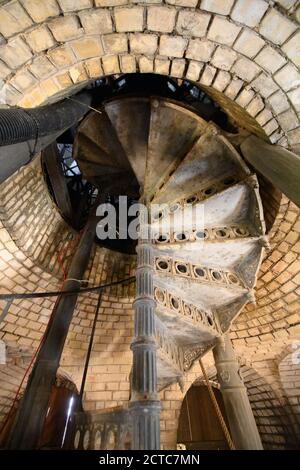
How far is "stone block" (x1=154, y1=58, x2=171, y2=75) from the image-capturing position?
95.9 inches

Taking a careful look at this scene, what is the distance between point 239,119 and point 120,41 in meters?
1.80

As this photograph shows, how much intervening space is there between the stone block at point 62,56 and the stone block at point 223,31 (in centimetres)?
126

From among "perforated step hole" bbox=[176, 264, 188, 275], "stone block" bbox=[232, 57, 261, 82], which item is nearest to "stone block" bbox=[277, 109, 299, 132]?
"stone block" bbox=[232, 57, 261, 82]

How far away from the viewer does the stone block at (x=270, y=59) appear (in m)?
2.20

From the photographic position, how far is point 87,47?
2242 millimetres

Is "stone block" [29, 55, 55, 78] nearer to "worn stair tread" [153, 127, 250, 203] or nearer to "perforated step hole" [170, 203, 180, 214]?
"worn stair tread" [153, 127, 250, 203]

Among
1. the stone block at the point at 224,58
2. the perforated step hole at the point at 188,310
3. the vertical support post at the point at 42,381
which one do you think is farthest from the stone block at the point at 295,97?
the vertical support post at the point at 42,381

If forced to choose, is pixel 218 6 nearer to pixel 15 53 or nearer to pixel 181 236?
pixel 15 53

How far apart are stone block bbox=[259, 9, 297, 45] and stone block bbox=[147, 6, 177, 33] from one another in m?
0.76

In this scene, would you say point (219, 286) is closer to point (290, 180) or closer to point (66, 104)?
point (290, 180)

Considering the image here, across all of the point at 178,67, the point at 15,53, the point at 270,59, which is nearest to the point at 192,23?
the point at 178,67

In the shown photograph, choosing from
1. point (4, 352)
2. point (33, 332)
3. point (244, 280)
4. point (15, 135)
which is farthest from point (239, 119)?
point (4, 352)

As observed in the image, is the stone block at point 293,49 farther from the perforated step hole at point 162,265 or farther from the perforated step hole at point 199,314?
the perforated step hole at point 199,314

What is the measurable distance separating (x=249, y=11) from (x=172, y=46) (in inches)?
26.4
